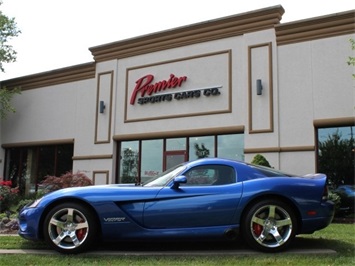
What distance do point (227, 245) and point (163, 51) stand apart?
33.4 ft

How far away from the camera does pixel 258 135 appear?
12.2 metres

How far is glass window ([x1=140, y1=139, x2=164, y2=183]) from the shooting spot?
46.9 feet

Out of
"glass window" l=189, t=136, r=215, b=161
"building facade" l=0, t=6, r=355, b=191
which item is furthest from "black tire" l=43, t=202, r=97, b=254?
"glass window" l=189, t=136, r=215, b=161

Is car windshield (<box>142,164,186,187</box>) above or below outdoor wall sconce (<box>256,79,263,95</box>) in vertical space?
below

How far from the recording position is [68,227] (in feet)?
17.4

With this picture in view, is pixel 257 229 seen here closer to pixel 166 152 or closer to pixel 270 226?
pixel 270 226

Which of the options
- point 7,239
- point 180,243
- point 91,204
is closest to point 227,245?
point 180,243

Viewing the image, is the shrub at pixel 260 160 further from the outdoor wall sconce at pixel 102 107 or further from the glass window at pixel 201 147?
the outdoor wall sconce at pixel 102 107

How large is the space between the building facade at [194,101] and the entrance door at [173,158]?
4 cm

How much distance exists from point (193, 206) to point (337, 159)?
24.5 feet

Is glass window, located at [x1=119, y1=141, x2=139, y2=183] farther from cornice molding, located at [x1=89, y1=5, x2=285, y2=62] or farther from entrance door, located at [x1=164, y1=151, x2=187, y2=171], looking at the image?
cornice molding, located at [x1=89, y1=5, x2=285, y2=62]

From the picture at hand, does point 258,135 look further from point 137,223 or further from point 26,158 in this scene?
point 26,158

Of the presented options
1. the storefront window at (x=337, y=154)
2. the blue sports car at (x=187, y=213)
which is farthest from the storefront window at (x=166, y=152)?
the blue sports car at (x=187, y=213)

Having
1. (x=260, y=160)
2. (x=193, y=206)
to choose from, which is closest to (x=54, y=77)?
(x=260, y=160)
